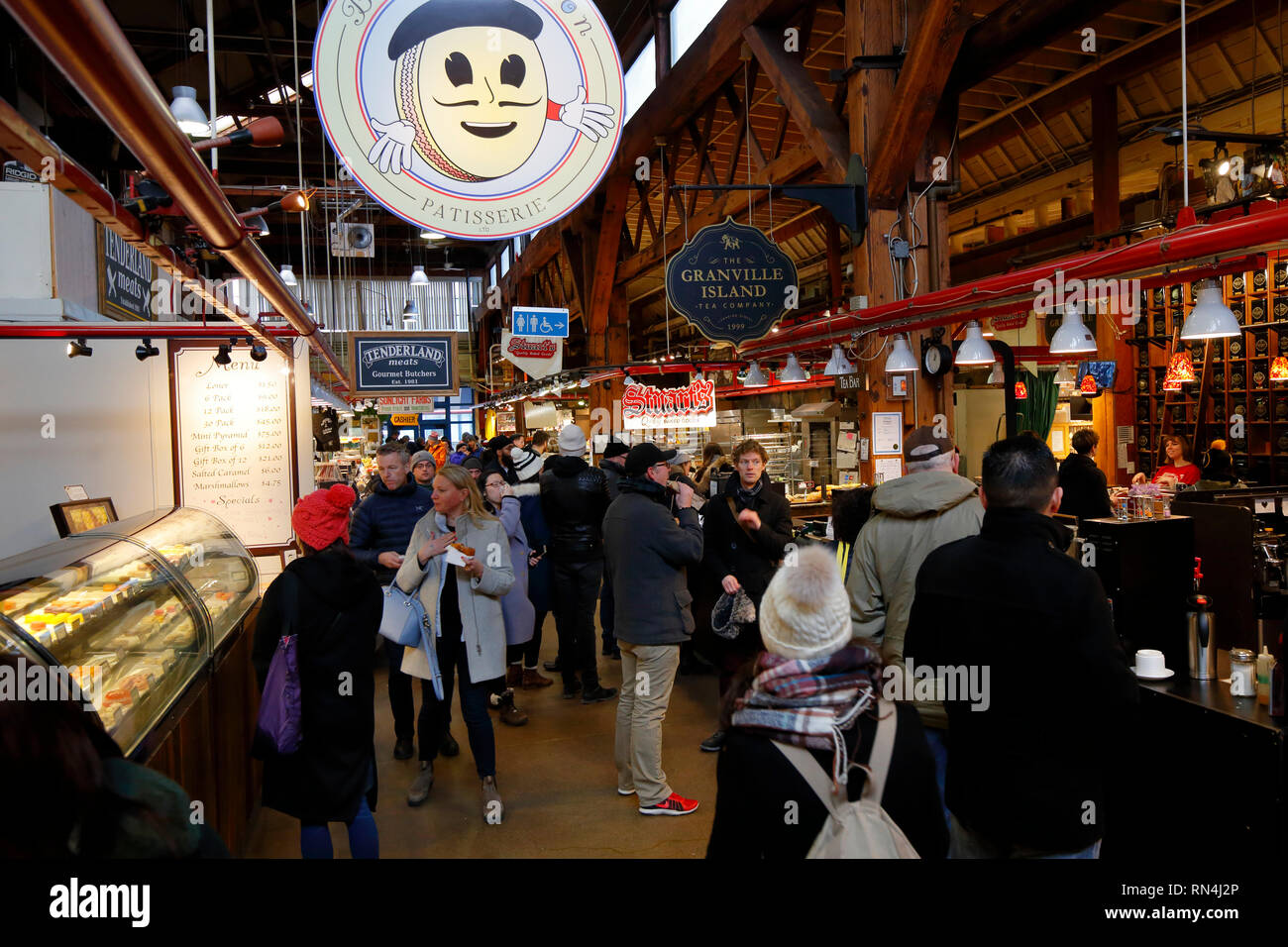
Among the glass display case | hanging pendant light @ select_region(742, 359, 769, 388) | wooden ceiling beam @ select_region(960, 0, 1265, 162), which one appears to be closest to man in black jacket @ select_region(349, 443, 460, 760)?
the glass display case

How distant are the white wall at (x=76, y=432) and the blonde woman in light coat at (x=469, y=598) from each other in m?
3.70

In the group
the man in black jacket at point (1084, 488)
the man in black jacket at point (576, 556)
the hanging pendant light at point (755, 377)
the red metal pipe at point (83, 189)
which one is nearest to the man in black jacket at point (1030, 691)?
the red metal pipe at point (83, 189)

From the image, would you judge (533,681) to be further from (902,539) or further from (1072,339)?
(1072,339)

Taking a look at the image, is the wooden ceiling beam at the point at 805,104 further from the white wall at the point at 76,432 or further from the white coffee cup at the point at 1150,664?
the white wall at the point at 76,432

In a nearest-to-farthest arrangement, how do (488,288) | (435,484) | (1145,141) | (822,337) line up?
(435,484), (822,337), (1145,141), (488,288)

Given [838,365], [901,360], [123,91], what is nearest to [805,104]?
[838,365]

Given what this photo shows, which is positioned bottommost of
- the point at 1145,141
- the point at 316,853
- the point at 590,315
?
the point at 316,853

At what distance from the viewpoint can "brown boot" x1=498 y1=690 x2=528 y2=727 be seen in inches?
210

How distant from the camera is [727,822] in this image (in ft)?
5.58

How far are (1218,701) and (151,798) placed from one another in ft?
11.4

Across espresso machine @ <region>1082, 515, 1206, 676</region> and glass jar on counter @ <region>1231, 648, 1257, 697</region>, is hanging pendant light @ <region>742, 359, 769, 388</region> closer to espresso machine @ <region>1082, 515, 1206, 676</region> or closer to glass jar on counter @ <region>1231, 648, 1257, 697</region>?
espresso machine @ <region>1082, 515, 1206, 676</region>

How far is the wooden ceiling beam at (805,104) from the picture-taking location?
654 centimetres
